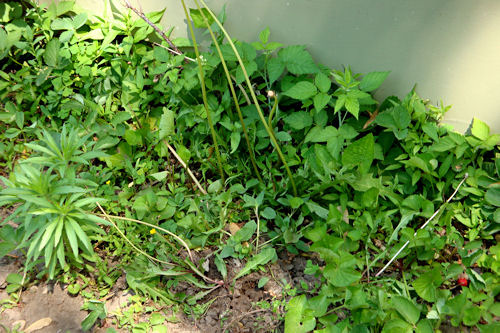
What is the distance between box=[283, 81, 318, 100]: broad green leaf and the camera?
2084mm

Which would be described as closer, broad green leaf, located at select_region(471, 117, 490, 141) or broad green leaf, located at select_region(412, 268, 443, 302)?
broad green leaf, located at select_region(412, 268, 443, 302)

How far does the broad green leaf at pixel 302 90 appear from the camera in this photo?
2.08 meters

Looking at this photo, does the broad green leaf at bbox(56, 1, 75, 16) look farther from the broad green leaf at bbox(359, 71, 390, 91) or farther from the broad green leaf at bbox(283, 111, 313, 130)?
the broad green leaf at bbox(359, 71, 390, 91)

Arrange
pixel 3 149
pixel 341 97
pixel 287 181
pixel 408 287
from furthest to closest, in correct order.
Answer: pixel 3 149, pixel 287 181, pixel 341 97, pixel 408 287

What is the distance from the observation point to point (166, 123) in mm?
2293

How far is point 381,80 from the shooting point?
2.05 metres

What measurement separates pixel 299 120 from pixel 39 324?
61.4 inches

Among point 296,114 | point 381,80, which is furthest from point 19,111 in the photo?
point 381,80

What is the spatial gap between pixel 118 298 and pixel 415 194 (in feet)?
5.00

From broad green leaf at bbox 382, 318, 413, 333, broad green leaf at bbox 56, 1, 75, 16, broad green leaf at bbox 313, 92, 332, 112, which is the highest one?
broad green leaf at bbox 56, 1, 75, 16

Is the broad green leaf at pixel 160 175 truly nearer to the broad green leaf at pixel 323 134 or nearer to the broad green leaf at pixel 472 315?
the broad green leaf at pixel 323 134

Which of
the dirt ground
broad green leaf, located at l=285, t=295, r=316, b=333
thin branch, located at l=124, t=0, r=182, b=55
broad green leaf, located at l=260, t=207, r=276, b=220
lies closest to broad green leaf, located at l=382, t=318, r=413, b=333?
broad green leaf, located at l=285, t=295, r=316, b=333

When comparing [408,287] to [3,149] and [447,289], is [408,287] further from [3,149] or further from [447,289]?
[3,149]

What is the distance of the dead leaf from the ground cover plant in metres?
0.18
